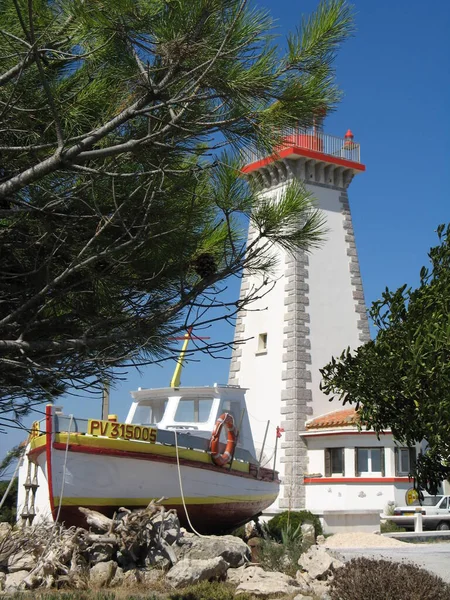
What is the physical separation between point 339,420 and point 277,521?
617cm

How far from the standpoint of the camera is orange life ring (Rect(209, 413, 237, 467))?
1775 cm

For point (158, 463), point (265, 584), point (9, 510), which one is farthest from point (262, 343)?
point (265, 584)

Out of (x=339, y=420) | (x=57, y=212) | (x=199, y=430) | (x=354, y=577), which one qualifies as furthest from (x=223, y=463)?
(x=57, y=212)

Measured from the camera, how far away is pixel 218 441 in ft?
59.1

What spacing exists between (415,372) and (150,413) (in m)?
12.4

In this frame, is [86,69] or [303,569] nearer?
[86,69]

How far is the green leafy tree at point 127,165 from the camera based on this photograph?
5.82 meters

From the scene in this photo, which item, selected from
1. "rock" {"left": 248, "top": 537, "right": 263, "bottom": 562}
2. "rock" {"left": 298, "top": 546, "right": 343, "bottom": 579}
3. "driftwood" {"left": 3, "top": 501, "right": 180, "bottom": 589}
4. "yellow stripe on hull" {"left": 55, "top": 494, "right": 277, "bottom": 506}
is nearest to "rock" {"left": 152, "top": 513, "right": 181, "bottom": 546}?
"driftwood" {"left": 3, "top": 501, "right": 180, "bottom": 589}

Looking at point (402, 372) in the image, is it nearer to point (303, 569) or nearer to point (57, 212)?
point (57, 212)

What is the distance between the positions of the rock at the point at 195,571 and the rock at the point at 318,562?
4.85ft

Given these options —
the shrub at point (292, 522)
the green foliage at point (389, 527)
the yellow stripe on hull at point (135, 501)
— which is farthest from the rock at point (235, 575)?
the green foliage at point (389, 527)

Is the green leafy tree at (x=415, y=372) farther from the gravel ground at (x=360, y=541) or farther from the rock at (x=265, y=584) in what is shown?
the gravel ground at (x=360, y=541)

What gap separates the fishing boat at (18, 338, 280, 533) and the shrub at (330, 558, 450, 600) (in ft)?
19.7

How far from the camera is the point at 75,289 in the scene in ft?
24.5
